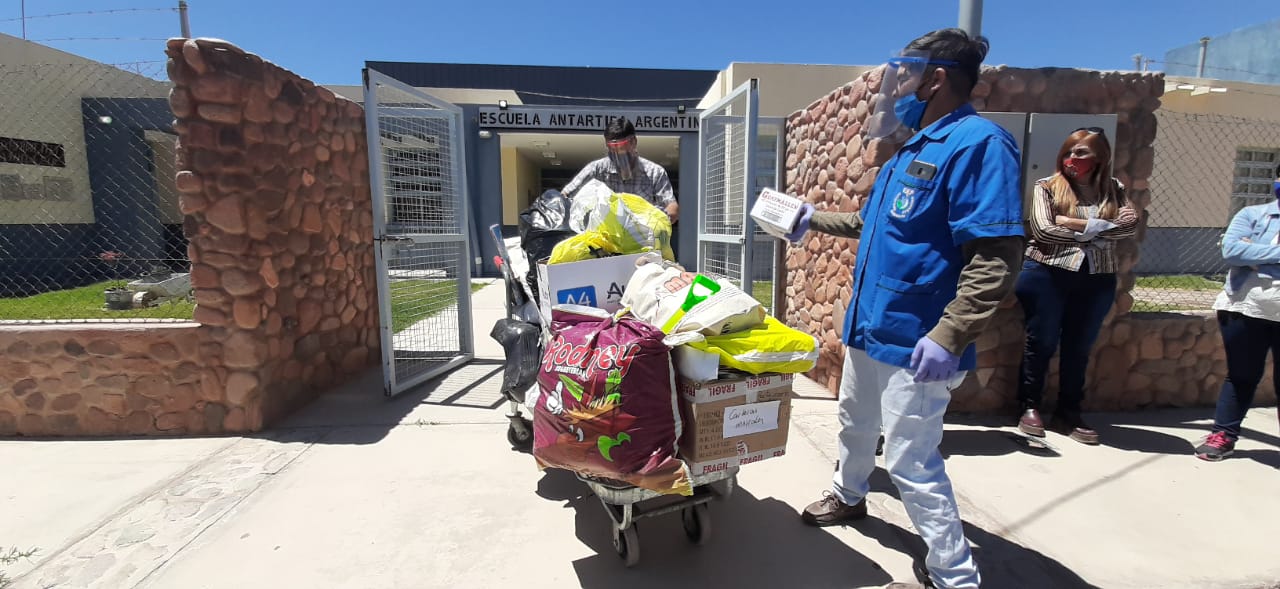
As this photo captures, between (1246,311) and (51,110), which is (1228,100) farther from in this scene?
(51,110)

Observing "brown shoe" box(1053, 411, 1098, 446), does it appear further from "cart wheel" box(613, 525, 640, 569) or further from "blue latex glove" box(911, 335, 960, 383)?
"cart wheel" box(613, 525, 640, 569)

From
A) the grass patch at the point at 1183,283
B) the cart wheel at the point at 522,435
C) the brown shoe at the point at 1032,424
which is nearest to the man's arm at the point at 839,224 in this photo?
the cart wheel at the point at 522,435

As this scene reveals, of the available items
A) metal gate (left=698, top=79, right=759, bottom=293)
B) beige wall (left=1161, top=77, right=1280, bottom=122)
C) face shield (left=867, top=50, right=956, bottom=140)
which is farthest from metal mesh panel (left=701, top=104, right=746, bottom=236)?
beige wall (left=1161, top=77, right=1280, bottom=122)

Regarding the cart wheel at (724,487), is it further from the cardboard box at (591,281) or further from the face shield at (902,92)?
the face shield at (902,92)

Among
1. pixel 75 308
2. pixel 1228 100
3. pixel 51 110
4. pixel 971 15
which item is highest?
pixel 1228 100

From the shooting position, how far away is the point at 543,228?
10.9ft

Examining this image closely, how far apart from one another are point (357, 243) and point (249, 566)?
10.1 feet

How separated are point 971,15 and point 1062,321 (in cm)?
198

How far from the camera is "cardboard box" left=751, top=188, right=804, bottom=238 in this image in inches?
96.7

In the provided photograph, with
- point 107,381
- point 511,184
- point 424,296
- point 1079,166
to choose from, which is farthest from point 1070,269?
point 511,184

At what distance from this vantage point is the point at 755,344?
2027mm

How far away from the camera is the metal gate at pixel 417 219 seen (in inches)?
159

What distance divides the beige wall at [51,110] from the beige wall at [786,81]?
9.91 m

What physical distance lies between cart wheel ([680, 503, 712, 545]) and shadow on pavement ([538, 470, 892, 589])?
4 centimetres
